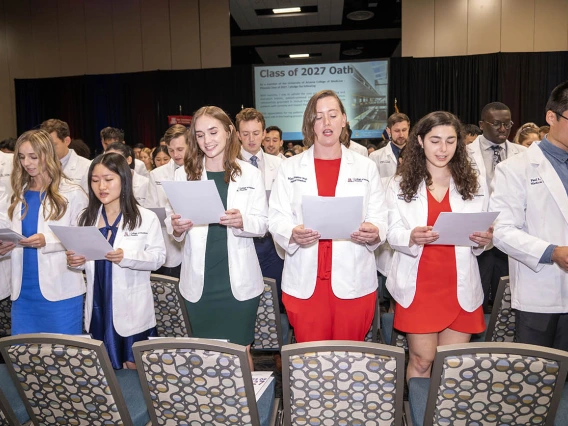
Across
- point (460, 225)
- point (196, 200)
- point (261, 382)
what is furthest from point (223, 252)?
point (460, 225)

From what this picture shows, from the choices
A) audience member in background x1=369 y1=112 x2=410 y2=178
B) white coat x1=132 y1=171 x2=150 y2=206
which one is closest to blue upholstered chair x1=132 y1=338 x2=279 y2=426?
white coat x1=132 y1=171 x2=150 y2=206

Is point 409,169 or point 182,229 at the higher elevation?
point 409,169

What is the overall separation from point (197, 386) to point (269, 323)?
3.90 feet

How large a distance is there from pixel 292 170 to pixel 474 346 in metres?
1.23

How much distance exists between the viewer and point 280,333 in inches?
102

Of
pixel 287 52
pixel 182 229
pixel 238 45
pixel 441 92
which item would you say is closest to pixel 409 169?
pixel 182 229

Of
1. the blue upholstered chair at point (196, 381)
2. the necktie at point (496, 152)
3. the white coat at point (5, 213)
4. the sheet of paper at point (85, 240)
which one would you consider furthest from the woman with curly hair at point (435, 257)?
the white coat at point (5, 213)

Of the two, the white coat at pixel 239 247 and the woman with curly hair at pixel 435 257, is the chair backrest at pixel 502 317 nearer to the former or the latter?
the woman with curly hair at pixel 435 257

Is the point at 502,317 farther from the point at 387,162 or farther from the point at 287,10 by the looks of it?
the point at 287,10

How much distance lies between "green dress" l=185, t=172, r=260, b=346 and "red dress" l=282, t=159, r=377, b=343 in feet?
0.86

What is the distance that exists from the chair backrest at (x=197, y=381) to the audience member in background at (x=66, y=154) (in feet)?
8.69

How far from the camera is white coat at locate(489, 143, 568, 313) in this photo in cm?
191

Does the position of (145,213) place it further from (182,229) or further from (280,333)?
(280,333)

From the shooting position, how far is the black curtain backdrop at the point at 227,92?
9211 millimetres
